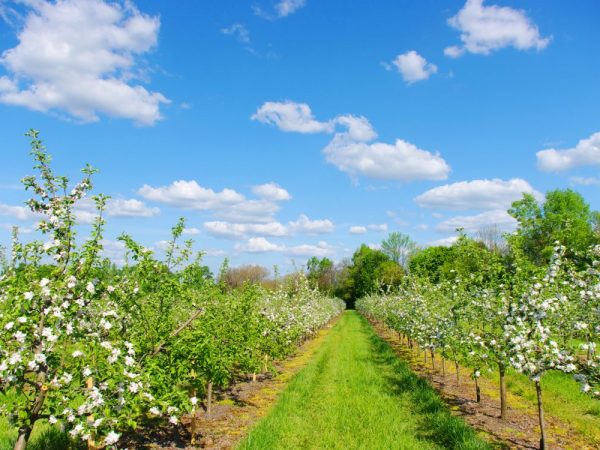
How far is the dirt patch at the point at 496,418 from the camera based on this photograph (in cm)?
1098

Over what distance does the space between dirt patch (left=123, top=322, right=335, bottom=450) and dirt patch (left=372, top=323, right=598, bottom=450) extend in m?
6.38

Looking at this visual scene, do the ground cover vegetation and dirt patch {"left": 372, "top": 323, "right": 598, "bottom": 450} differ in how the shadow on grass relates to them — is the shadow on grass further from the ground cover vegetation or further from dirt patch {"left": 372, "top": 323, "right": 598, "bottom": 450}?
the ground cover vegetation

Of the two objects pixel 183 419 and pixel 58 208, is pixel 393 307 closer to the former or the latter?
pixel 183 419

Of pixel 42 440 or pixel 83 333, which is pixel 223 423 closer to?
pixel 42 440

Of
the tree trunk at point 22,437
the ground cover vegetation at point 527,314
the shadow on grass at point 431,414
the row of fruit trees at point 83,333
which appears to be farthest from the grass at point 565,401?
the tree trunk at point 22,437

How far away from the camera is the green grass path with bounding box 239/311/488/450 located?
420 inches

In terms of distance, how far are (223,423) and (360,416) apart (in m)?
4.06

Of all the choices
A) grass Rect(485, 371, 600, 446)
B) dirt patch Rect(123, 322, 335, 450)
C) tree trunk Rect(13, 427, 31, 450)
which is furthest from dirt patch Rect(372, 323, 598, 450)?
tree trunk Rect(13, 427, 31, 450)

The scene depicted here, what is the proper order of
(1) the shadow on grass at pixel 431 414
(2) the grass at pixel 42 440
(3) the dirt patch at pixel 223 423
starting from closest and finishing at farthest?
(2) the grass at pixel 42 440, (1) the shadow on grass at pixel 431 414, (3) the dirt patch at pixel 223 423

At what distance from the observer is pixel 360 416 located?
12.9 metres

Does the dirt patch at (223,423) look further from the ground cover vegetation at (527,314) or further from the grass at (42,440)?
the ground cover vegetation at (527,314)

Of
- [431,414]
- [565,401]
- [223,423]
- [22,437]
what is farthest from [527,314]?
[22,437]

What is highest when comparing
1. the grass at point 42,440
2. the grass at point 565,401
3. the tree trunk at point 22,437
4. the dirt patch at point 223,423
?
the tree trunk at point 22,437

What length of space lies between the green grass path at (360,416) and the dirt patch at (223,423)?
73cm
